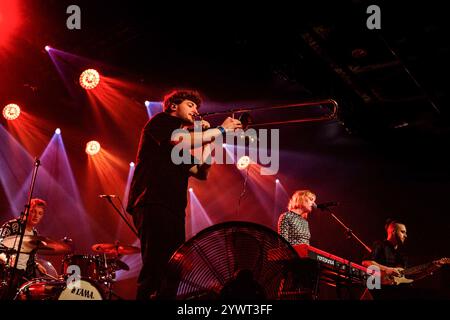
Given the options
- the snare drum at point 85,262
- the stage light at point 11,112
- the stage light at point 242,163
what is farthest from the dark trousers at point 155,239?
the stage light at point 242,163

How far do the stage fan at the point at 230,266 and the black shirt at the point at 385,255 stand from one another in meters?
5.63

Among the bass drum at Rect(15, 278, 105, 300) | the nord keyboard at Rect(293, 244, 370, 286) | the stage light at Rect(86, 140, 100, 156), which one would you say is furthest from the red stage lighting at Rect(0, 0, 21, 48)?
the nord keyboard at Rect(293, 244, 370, 286)

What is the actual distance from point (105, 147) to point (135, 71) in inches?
101

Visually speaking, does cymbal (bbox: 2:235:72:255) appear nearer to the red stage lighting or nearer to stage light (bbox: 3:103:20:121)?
the red stage lighting

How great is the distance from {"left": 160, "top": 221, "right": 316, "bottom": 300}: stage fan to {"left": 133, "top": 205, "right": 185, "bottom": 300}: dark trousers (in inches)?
24.7

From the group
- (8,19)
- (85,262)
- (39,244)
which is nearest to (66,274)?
(39,244)

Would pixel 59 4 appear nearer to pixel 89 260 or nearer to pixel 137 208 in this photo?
pixel 89 260

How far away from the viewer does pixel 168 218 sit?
10.4ft

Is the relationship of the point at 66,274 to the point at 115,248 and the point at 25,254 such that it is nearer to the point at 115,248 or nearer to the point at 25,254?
the point at 25,254

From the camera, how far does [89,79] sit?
29.4 feet

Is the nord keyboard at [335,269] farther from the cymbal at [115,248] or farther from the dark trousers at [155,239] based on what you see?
the cymbal at [115,248]

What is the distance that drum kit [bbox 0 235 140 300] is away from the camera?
4227mm

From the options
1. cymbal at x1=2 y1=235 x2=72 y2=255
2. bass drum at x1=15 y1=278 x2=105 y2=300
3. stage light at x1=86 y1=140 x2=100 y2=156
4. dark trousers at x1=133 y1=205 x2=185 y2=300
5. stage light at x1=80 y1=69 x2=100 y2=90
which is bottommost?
bass drum at x1=15 y1=278 x2=105 y2=300

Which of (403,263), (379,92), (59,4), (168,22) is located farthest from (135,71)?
(403,263)
